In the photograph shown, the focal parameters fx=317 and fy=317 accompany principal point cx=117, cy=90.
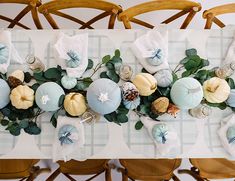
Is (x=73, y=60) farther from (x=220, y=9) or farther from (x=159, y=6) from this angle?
(x=220, y=9)

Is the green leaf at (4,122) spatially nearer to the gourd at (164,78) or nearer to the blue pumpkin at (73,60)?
the blue pumpkin at (73,60)

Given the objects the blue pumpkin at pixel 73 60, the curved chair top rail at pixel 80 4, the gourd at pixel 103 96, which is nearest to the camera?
the gourd at pixel 103 96

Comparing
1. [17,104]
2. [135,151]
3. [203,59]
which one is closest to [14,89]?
Result: [17,104]

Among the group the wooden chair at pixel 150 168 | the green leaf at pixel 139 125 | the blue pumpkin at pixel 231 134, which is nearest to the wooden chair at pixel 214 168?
the wooden chair at pixel 150 168

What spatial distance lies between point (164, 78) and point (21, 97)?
0.56 m

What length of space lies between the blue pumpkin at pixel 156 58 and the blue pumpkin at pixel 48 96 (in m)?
0.38

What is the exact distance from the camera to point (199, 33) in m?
1.38

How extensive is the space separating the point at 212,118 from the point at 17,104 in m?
0.79

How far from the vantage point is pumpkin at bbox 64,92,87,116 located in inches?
47.6

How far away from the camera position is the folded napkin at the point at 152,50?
1293 mm

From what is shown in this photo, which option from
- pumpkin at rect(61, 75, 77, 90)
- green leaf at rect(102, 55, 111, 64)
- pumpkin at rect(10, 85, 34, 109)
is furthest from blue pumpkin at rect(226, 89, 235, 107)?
pumpkin at rect(10, 85, 34, 109)

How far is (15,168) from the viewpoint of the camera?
1.56 metres

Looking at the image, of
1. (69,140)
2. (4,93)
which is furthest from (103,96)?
(4,93)

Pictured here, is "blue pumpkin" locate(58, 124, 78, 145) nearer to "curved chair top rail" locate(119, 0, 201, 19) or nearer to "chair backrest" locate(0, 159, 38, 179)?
"chair backrest" locate(0, 159, 38, 179)
